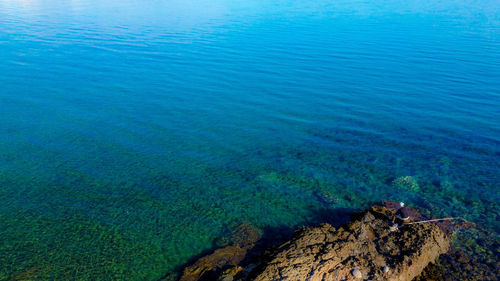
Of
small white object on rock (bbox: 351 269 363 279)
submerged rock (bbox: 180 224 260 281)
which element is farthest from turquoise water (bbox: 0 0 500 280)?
small white object on rock (bbox: 351 269 363 279)

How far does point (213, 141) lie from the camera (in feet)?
50.2

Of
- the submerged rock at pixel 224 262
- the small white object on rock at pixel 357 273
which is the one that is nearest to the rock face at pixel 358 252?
the small white object on rock at pixel 357 273

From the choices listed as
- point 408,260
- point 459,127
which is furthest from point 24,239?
point 459,127

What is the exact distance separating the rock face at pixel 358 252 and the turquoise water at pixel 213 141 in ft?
6.14

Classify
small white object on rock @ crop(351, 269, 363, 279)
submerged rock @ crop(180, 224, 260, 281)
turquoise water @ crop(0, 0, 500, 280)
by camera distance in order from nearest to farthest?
small white object on rock @ crop(351, 269, 363, 279)
submerged rock @ crop(180, 224, 260, 281)
turquoise water @ crop(0, 0, 500, 280)

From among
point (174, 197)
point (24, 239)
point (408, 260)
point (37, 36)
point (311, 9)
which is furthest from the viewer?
point (311, 9)

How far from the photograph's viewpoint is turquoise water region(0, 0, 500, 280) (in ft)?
33.6

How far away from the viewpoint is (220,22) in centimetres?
4272

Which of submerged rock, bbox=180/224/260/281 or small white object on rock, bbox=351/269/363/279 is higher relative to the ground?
small white object on rock, bbox=351/269/363/279

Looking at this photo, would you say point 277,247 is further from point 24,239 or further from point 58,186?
point 58,186

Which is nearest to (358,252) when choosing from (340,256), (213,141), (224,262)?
(340,256)

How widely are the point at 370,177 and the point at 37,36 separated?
32894 millimetres

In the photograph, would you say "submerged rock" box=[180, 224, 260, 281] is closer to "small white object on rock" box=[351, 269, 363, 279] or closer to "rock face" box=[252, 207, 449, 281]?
"rock face" box=[252, 207, 449, 281]

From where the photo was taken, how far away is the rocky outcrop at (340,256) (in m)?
7.67
